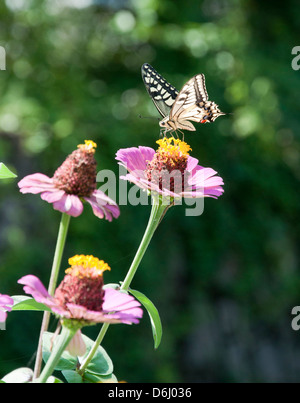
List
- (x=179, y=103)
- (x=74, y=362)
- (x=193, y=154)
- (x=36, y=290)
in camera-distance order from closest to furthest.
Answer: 1. (x=36, y=290)
2. (x=74, y=362)
3. (x=179, y=103)
4. (x=193, y=154)

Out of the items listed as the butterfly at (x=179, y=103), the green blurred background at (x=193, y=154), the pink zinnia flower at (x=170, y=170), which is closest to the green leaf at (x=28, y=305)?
the pink zinnia flower at (x=170, y=170)

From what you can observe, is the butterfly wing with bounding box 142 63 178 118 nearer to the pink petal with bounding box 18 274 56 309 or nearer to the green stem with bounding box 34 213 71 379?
the green stem with bounding box 34 213 71 379

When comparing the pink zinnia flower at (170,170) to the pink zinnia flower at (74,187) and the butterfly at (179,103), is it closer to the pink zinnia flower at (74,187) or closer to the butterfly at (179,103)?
the pink zinnia flower at (74,187)

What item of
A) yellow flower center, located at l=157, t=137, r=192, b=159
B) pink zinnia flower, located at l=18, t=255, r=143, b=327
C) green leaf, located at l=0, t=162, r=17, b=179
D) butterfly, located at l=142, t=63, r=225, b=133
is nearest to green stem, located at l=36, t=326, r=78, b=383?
pink zinnia flower, located at l=18, t=255, r=143, b=327

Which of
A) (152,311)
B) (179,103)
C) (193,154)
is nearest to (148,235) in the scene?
(152,311)

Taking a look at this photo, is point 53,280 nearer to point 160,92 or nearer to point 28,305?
point 28,305

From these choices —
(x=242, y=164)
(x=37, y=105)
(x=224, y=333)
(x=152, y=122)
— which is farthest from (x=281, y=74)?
(x=224, y=333)

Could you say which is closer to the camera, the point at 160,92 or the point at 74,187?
the point at 74,187
